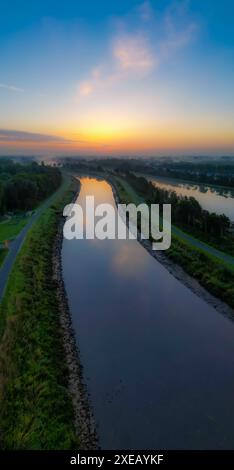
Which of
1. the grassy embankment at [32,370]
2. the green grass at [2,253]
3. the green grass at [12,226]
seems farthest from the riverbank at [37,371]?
the green grass at [12,226]

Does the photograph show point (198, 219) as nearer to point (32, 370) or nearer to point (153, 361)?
point (153, 361)

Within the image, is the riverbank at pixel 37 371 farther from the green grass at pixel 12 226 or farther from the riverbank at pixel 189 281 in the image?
the green grass at pixel 12 226

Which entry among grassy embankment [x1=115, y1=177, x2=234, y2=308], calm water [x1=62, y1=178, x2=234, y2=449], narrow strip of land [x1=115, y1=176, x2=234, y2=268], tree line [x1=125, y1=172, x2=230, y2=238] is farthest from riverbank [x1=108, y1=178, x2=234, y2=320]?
tree line [x1=125, y1=172, x2=230, y2=238]

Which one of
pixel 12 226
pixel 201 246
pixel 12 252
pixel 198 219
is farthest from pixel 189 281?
pixel 12 226

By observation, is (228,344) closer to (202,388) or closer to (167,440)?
(202,388)
